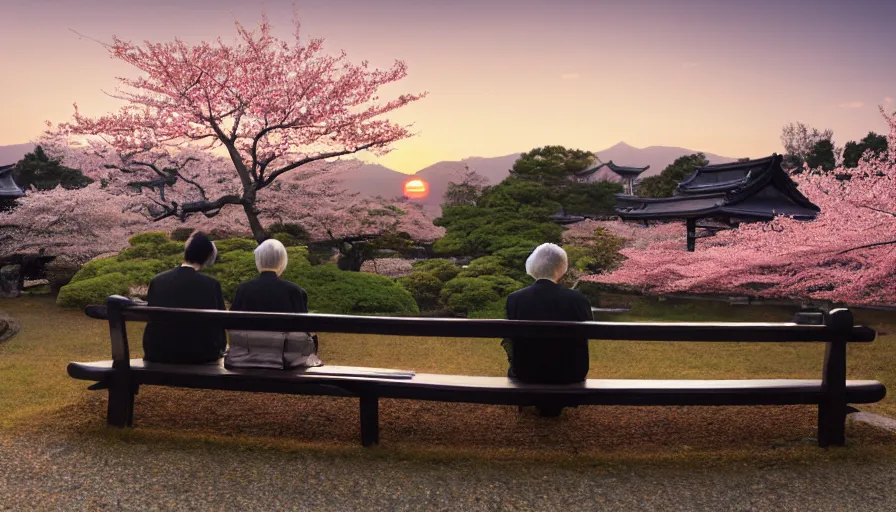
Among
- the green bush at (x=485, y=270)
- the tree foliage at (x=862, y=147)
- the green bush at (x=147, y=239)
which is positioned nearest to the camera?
the green bush at (x=485, y=270)

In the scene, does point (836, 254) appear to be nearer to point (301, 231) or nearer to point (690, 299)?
point (690, 299)

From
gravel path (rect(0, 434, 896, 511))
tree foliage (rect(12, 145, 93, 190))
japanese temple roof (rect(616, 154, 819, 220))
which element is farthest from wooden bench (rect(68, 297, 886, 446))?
tree foliage (rect(12, 145, 93, 190))

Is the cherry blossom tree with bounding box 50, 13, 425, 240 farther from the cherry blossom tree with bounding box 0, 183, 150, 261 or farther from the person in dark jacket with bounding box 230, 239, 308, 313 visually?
the person in dark jacket with bounding box 230, 239, 308, 313

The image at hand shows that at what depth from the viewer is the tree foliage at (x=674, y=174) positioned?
29.5m

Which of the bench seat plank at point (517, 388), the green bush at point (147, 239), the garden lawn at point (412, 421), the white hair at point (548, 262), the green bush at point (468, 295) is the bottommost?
the green bush at point (468, 295)

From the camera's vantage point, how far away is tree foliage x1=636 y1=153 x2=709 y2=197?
29.5 m

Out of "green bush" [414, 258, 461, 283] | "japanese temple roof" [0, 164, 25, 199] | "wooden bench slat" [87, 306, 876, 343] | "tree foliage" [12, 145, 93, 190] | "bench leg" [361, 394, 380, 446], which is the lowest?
"green bush" [414, 258, 461, 283]

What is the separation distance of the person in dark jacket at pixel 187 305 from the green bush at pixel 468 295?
9167 millimetres

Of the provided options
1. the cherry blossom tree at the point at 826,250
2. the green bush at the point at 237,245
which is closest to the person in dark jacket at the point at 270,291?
the cherry blossom tree at the point at 826,250

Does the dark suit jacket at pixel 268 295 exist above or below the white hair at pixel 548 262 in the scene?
below

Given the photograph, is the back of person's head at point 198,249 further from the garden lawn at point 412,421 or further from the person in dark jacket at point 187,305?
the garden lawn at point 412,421

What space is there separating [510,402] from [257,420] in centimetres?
172

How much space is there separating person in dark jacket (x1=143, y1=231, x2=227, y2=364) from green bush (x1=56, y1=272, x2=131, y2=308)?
9341 millimetres

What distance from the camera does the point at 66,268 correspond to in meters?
15.5
